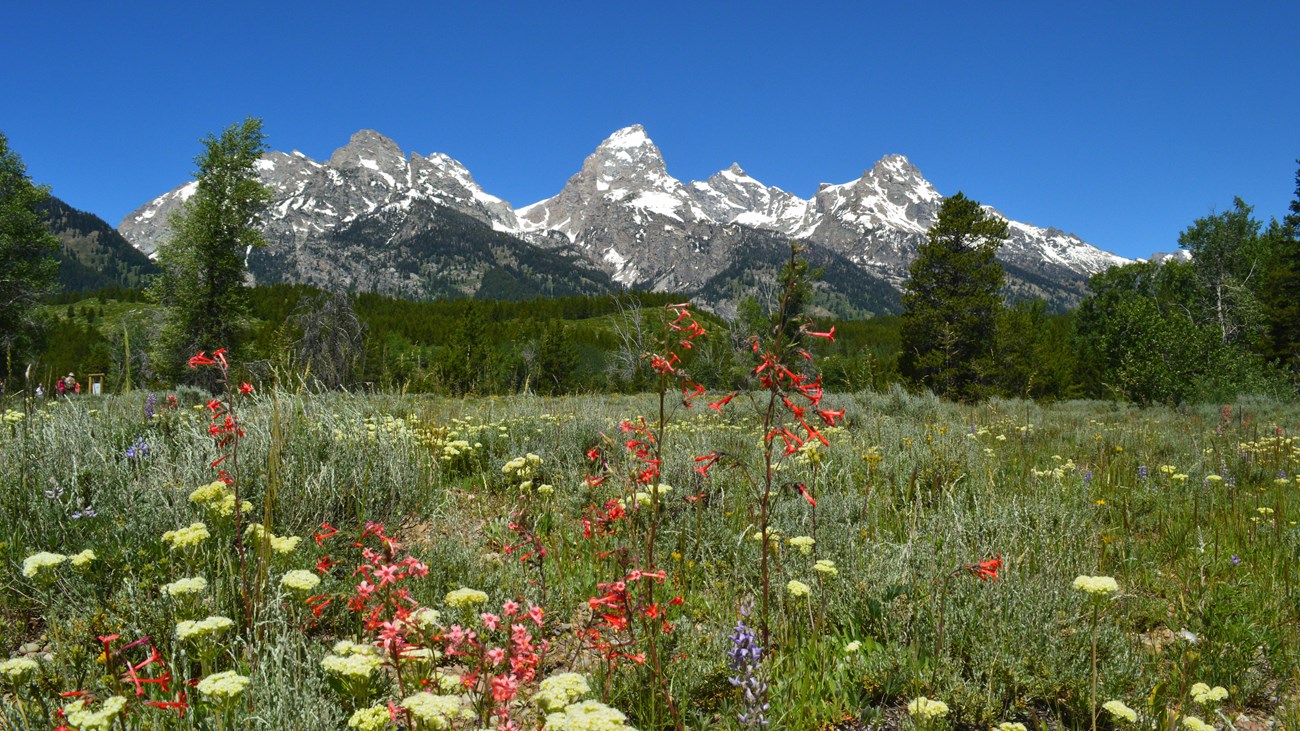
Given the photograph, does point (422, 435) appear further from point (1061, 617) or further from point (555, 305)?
point (555, 305)

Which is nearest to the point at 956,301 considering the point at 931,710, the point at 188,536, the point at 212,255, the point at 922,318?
the point at 922,318

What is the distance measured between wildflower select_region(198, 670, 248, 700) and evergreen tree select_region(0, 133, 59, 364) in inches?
1480

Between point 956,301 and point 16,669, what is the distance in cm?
2993

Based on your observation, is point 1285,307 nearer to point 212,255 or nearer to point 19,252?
point 212,255

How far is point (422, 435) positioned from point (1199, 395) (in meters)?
21.8

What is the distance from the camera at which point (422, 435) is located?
5.56 m

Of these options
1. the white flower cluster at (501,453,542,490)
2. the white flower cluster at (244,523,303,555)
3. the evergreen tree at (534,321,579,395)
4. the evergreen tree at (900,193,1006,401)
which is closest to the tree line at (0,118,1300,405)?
the evergreen tree at (900,193,1006,401)

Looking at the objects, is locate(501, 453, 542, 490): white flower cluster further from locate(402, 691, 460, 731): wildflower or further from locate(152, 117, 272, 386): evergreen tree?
locate(152, 117, 272, 386): evergreen tree

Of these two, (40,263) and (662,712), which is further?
(40,263)

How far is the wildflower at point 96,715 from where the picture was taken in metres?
1.31

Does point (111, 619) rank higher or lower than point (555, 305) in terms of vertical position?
lower

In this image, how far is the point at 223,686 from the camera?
1.38 meters

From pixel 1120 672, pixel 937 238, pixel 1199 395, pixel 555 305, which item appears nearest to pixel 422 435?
pixel 1120 672

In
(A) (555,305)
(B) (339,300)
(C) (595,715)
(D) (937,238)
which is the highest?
(A) (555,305)
